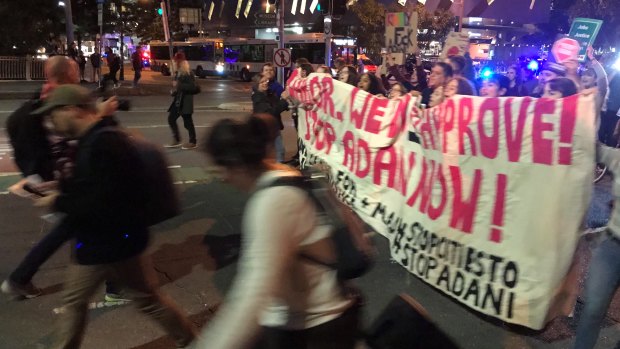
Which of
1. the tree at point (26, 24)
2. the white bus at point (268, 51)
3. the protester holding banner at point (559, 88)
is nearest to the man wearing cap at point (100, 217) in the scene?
the protester holding banner at point (559, 88)

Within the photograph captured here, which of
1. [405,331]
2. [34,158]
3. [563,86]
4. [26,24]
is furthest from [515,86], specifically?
[26,24]

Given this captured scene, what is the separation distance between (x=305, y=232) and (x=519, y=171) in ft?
7.58

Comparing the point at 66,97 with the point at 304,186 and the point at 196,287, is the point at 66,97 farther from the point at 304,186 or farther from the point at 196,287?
the point at 196,287

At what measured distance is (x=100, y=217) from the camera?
268 centimetres

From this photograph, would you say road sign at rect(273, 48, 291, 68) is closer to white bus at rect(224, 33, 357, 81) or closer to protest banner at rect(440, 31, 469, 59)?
protest banner at rect(440, 31, 469, 59)

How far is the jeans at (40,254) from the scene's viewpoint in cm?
374

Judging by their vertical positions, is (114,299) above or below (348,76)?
below

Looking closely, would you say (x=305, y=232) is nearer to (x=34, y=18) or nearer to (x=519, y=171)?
(x=519, y=171)

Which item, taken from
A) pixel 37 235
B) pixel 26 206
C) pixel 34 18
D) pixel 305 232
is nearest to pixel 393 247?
pixel 305 232

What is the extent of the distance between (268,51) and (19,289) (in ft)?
103

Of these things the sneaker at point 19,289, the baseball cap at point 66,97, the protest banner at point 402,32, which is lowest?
the sneaker at point 19,289

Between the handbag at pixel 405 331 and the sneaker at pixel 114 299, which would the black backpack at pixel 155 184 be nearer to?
the handbag at pixel 405 331

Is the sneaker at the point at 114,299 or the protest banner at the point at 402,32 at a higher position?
the protest banner at the point at 402,32

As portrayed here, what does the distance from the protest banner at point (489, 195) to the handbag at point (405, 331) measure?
177cm
